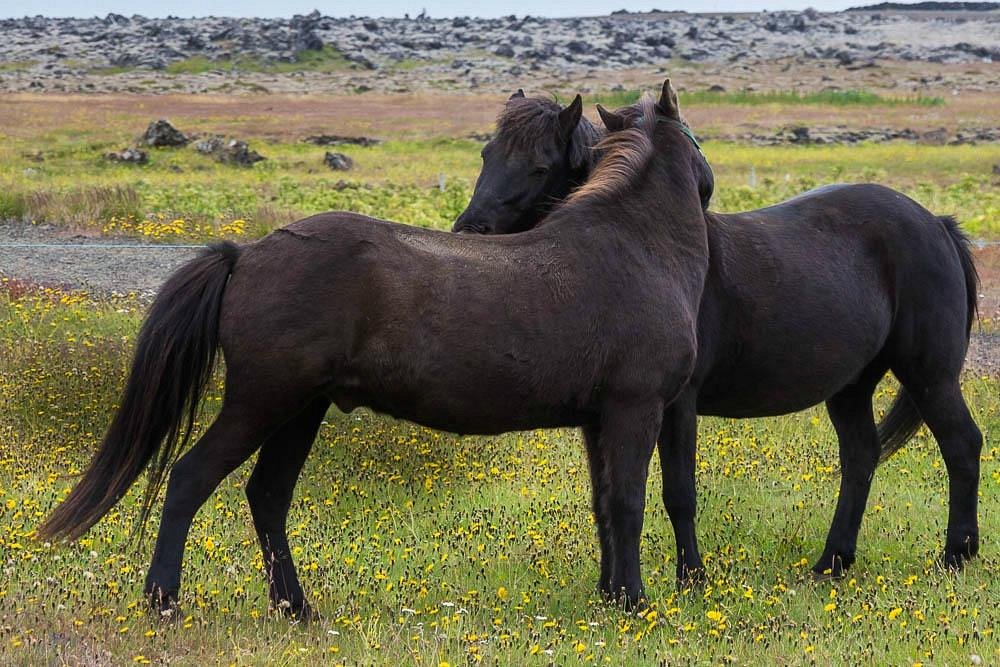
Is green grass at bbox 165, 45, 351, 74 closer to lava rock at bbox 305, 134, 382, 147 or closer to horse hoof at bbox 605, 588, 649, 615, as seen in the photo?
lava rock at bbox 305, 134, 382, 147

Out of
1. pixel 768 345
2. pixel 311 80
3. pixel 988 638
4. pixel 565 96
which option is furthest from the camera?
pixel 311 80

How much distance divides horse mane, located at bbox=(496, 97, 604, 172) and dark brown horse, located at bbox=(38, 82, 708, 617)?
2.94 ft

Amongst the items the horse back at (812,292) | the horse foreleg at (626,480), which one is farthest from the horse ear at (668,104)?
the horse foreleg at (626,480)

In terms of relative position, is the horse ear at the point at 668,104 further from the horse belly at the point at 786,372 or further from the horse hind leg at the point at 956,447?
the horse hind leg at the point at 956,447

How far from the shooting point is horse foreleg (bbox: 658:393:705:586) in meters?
6.26

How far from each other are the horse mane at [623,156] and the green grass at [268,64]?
80960 mm

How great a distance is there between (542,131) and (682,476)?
1.96 m

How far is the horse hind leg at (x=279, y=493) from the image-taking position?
556 centimetres

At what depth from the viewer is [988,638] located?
5227 mm

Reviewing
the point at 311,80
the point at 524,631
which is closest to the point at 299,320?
the point at 524,631

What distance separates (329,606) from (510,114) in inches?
110

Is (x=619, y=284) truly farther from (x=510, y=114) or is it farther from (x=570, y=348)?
(x=510, y=114)

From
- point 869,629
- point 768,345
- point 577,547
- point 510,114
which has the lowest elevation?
point 577,547

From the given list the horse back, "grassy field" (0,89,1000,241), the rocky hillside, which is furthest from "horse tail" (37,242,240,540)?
the rocky hillside
